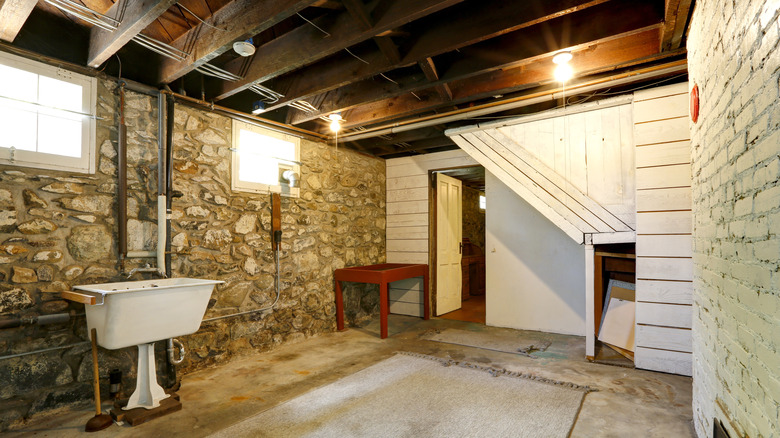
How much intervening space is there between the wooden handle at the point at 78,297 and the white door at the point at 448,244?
151 inches

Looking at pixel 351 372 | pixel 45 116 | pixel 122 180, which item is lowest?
pixel 351 372

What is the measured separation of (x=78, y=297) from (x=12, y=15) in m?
1.53

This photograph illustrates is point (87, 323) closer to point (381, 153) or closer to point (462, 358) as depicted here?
point (462, 358)

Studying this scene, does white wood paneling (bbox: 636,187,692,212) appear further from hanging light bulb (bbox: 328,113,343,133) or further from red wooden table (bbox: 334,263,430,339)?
hanging light bulb (bbox: 328,113,343,133)

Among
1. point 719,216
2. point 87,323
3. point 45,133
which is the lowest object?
point 87,323

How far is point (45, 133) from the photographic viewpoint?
2342mm

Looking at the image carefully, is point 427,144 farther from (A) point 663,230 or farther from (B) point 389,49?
(A) point 663,230

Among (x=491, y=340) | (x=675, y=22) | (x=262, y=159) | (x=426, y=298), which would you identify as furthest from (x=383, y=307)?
(x=675, y=22)

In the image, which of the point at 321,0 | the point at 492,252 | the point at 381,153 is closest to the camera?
the point at 321,0

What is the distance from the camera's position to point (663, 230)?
2.91 m

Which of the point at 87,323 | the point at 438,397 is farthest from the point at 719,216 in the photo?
the point at 87,323

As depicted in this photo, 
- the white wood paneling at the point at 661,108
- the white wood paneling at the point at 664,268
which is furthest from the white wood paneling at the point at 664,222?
the white wood paneling at the point at 661,108

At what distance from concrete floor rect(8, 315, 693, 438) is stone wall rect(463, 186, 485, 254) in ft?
11.4

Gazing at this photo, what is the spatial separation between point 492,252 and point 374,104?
7.38ft
